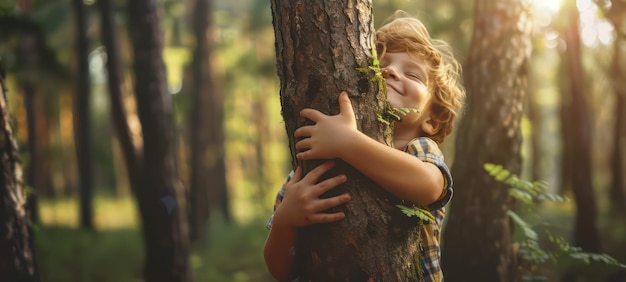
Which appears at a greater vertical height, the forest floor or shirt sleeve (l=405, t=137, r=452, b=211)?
shirt sleeve (l=405, t=137, r=452, b=211)

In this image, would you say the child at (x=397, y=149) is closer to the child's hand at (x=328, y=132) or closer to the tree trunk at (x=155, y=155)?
the child's hand at (x=328, y=132)

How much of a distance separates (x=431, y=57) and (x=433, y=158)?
60 cm

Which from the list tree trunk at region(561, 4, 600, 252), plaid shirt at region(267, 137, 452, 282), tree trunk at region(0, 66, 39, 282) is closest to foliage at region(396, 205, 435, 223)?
plaid shirt at region(267, 137, 452, 282)

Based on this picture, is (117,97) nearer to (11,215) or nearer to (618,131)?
(11,215)

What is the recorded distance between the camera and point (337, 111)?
6.96ft

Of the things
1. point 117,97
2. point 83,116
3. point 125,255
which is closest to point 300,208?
point 117,97

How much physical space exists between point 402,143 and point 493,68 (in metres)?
2.76

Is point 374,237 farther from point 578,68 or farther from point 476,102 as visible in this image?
point 578,68

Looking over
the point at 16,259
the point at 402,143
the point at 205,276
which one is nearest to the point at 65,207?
the point at 205,276

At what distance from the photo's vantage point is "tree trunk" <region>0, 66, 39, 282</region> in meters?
3.52

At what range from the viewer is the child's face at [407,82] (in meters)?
2.43

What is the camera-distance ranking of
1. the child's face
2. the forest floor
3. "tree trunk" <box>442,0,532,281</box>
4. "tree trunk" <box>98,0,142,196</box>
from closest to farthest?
the child's face → "tree trunk" <box>442,0,532,281</box> → the forest floor → "tree trunk" <box>98,0,142,196</box>

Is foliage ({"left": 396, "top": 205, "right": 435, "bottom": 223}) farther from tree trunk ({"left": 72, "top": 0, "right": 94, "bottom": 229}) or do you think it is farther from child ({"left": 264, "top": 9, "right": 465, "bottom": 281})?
tree trunk ({"left": 72, "top": 0, "right": 94, "bottom": 229})

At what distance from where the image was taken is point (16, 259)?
3555 mm
